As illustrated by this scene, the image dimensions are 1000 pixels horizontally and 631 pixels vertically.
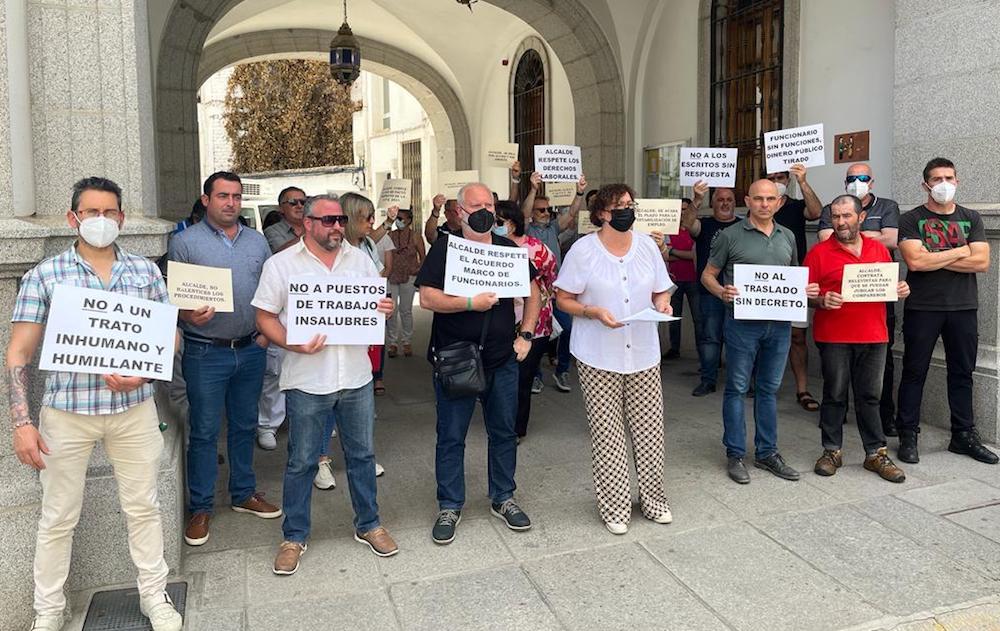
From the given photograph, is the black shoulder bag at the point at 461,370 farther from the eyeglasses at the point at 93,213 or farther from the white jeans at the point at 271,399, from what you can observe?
the white jeans at the point at 271,399

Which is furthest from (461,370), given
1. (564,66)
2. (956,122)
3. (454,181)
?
(564,66)

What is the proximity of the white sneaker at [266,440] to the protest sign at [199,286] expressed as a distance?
7.18 ft

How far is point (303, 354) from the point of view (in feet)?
12.5

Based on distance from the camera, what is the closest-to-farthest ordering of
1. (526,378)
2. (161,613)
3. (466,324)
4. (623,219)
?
(161,613)
(466,324)
(623,219)
(526,378)

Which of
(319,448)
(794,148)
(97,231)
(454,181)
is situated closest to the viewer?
(97,231)

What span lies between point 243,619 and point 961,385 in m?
4.70

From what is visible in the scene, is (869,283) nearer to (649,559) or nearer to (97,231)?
(649,559)

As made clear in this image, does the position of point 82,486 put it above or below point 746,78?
below

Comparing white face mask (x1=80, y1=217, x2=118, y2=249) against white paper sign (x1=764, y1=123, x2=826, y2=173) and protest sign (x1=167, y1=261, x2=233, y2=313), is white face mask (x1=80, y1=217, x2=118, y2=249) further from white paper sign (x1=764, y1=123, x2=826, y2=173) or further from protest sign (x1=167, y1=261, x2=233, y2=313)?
white paper sign (x1=764, y1=123, x2=826, y2=173)

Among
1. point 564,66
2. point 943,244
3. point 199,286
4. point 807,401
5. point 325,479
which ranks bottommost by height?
point 325,479

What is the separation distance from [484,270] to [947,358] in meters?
3.43

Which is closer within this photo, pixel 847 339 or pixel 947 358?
pixel 847 339

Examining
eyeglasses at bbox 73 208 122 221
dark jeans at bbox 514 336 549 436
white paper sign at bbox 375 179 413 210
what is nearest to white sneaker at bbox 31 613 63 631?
eyeglasses at bbox 73 208 122 221

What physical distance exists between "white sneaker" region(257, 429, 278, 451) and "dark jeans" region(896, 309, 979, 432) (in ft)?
14.3
